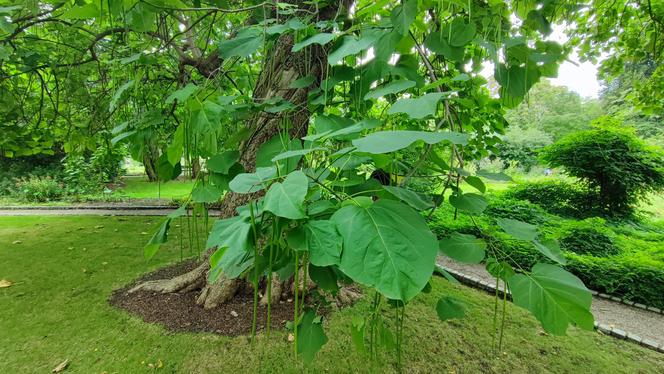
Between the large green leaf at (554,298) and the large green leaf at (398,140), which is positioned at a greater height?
the large green leaf at (398,140)

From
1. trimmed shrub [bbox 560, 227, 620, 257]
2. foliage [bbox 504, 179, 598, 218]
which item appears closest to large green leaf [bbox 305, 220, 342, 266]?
trimmed shrub [bbox 560, 227, 620, 257]

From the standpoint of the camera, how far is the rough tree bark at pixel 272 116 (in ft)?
4.49

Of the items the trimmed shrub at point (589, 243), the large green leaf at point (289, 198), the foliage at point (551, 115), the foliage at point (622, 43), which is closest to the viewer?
the large green leaf at point (289, 198)

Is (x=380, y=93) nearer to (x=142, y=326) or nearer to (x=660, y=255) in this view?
(x=142, y=326)

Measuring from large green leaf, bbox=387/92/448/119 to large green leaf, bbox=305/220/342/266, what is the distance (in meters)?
0.24

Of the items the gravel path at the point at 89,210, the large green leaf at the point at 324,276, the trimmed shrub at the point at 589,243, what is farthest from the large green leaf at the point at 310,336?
the gravel path at the point at 89,210

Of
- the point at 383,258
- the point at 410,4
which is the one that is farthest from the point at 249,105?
the point at 383,258

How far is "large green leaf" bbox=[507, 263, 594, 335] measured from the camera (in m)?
0.62

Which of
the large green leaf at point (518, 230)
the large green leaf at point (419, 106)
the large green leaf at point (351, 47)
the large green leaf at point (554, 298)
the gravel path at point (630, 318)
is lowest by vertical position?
the gravel path at point (630, 318)

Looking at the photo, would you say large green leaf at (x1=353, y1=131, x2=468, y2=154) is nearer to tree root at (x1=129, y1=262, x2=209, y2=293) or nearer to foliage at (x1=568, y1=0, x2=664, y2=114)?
tree root at (x1=129, y1=262, x2=209, y2=293)

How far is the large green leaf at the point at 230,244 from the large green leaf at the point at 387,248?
16 cm

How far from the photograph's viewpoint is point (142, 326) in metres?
2.14

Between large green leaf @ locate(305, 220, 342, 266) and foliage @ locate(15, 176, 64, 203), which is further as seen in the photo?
foliage @ locate(15, 176, 64, 203)

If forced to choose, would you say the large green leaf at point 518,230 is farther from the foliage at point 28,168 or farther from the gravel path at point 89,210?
the foliage at point 28,168
